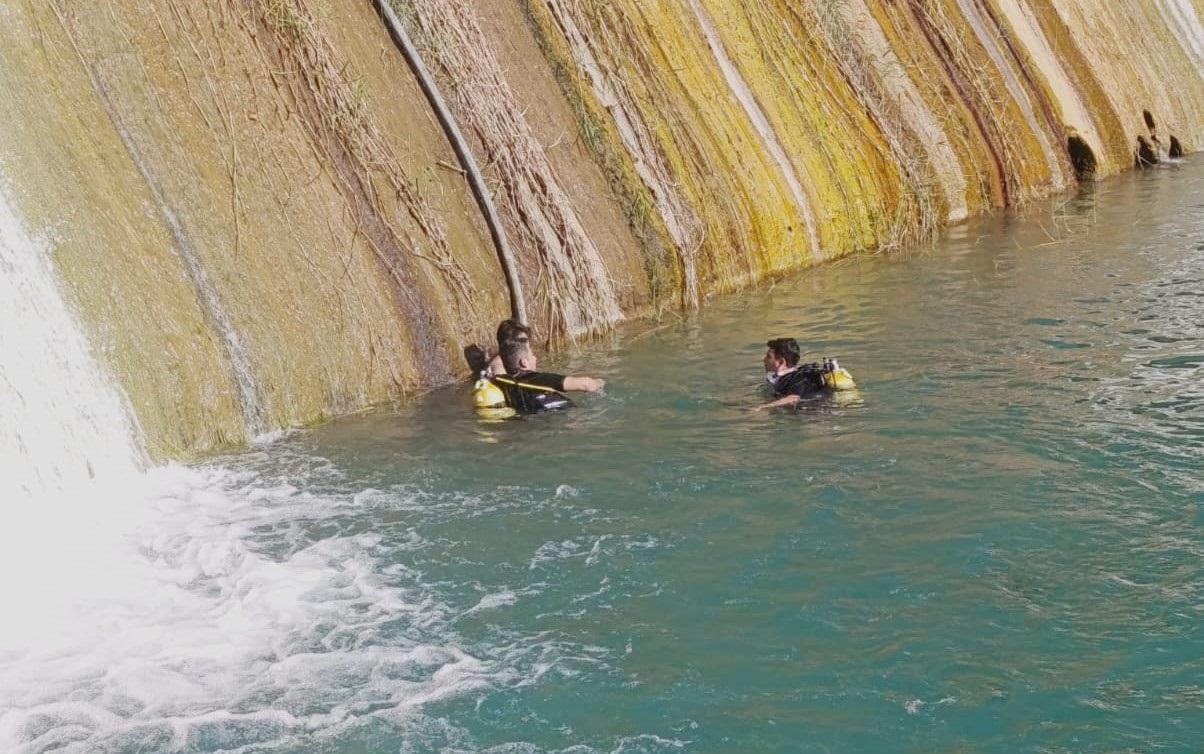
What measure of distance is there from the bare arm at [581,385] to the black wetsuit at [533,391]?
0.08 meters

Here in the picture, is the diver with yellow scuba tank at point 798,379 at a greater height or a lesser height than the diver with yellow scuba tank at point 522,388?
lesser

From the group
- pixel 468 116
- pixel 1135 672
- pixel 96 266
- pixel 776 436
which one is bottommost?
pixel 1135 672

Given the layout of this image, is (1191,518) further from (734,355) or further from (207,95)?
(207,95)

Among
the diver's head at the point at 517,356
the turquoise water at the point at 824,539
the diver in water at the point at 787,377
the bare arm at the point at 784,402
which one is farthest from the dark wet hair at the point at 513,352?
the bare arm at the point at 784,402

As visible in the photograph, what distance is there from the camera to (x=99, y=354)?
9.54 meters

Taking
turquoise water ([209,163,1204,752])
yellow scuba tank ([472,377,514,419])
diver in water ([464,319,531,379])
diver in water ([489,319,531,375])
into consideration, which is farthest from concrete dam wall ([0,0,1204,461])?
yellow scuba tank ([472,377,514,419])

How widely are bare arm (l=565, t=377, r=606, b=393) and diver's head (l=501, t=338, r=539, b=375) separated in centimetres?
35

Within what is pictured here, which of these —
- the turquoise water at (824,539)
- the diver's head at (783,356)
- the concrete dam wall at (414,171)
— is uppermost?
the concrete dam wall at (414,171)

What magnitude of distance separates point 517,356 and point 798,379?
7.18ft

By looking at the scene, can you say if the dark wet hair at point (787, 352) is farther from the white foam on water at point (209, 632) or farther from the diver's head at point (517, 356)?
the white foam on water at point (209, 632)

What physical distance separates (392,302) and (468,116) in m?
2.28

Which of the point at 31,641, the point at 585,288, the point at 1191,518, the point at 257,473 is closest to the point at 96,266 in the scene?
the point at 257,473

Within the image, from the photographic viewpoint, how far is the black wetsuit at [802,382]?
10.0m

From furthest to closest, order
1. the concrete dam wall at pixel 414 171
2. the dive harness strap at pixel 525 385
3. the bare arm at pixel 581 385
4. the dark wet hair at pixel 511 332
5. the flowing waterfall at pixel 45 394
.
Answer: the dark wet hair at pixel 511 332, the bare arm at pixel 581 385, the dive harness strap at pixel 525 385, the concrete dam wall at pixel 414 171, the flowing waterfall at pixel 45 394
